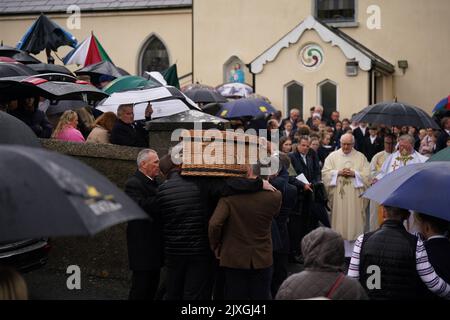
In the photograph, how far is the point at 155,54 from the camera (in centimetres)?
3575

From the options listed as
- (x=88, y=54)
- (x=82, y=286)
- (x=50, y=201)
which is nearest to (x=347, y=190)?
(x=82, y=286)

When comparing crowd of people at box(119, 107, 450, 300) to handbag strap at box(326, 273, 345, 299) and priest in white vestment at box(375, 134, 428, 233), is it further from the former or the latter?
priest in white vestment at box(375, 134, 428, 233)

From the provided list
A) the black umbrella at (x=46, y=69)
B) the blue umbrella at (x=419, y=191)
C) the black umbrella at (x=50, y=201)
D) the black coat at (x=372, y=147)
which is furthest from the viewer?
the black coat at (x=372, y=147)

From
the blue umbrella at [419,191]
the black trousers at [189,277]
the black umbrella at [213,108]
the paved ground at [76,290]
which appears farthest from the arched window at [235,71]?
the blue umbrella at [419,191]

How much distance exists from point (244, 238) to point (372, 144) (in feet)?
40.1

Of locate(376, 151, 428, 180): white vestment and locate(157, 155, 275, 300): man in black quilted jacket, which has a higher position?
locate(376, 151, 428, 180): white vestment

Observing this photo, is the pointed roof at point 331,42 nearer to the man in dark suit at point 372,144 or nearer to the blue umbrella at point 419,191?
the man in dark suit at point 372,144

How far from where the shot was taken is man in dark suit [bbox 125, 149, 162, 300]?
7844mm

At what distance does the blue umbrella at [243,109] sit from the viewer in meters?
16.9

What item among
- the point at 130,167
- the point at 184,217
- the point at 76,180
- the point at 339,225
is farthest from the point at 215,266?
the point at 339,225

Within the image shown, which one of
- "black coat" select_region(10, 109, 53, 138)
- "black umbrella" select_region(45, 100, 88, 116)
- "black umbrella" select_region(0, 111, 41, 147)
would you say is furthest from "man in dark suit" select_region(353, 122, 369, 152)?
"black umbrella" select_region(0, 111, 41, 147)

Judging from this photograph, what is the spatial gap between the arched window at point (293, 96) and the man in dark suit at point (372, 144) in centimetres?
1032

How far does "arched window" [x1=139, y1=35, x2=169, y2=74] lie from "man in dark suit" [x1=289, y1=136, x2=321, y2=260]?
23.0 meters

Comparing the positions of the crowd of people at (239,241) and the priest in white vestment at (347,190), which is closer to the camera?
the crowd of people at (239,241)
